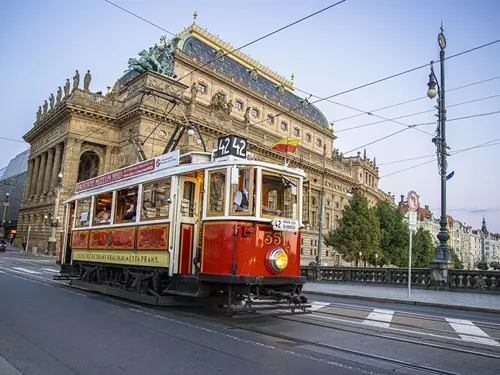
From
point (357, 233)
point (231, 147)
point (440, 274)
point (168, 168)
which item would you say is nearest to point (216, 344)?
point (231, 147)

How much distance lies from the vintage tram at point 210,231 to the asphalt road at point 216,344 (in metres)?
0.61

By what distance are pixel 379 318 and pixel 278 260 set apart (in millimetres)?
3052

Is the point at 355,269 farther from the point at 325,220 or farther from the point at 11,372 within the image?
the point at 325,220

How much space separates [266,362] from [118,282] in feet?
23.8

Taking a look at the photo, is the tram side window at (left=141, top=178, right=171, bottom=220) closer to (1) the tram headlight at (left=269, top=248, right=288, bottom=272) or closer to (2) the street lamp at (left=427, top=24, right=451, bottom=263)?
(1) the tram headlight at (left=269, top=248, right=288, bottom=272)

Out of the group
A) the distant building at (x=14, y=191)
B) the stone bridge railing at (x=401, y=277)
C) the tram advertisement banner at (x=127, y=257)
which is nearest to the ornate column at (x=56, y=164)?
the distant building at (x=14, y=191)

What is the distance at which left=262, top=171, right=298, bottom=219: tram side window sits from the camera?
822cm

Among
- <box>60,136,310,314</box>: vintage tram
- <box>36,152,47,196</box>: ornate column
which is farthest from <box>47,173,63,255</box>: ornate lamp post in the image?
<box>60,136,310,314</box>: vintage tram

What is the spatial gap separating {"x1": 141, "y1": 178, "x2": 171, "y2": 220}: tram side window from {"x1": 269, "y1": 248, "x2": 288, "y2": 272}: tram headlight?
2.61 meters

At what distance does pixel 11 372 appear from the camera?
4.36 meters

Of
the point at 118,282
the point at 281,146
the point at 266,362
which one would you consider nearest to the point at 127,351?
the point at 266,362

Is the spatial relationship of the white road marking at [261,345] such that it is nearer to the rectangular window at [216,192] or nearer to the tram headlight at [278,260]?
the tram headlight at [278,260]

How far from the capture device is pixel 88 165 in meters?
53.7

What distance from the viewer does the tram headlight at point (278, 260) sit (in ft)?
25.7
